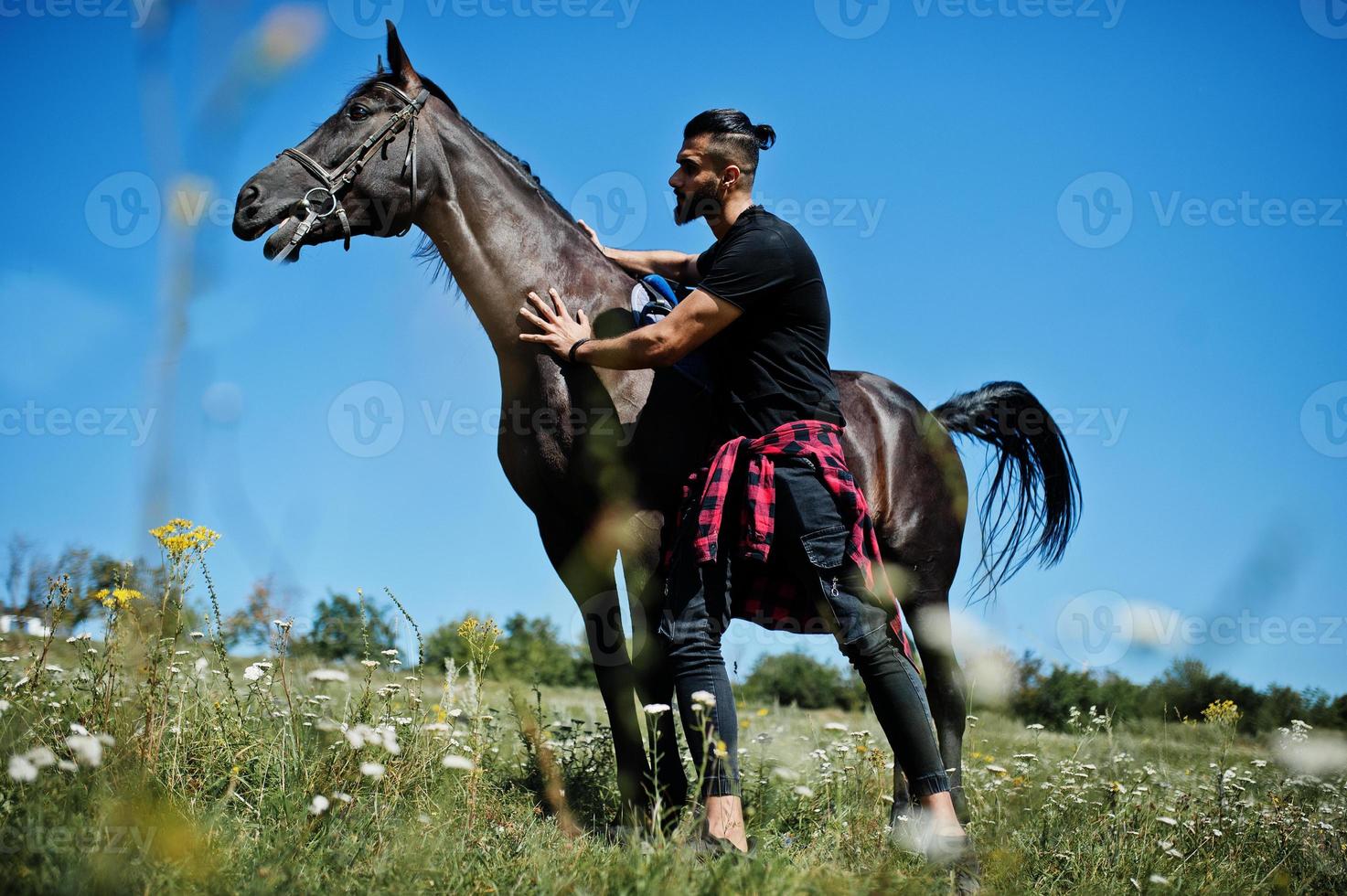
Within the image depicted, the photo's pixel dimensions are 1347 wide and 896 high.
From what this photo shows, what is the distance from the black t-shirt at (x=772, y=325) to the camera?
2961mm

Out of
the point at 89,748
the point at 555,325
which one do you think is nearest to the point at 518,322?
the point at 555,325

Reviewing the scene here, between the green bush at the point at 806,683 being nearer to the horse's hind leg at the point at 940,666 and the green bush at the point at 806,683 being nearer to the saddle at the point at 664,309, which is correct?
the horse's hind leg at the point at 940,666

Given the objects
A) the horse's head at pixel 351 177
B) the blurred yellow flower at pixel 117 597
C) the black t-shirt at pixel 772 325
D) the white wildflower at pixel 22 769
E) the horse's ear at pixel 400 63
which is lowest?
the white wildflower at pixel 22 769

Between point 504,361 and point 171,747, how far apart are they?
5.73 ft

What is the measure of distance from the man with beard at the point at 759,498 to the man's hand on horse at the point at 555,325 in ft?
0.28

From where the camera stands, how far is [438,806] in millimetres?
2916

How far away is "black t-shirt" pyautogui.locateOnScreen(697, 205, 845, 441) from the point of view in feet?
9.71

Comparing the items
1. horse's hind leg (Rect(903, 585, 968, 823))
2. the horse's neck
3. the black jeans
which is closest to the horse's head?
the horse's neck

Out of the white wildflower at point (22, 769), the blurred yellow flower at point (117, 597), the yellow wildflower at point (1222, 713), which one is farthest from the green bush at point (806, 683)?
the white wildflower at point (22, 769)

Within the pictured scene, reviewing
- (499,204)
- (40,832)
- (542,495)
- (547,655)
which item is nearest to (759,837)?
(542,495)

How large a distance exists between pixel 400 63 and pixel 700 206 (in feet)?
4.91

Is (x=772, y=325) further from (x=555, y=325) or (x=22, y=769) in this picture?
(x=22, y=769)

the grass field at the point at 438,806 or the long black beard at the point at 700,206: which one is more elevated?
the long black beard at the point at 700,206

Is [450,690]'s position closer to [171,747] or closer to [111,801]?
[171,747]
